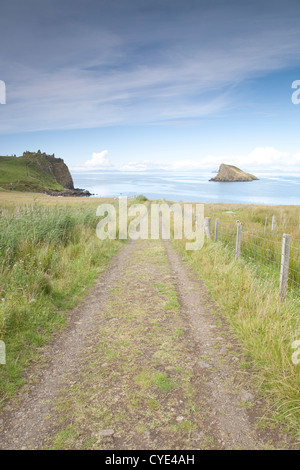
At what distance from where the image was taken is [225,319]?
5.57 metres

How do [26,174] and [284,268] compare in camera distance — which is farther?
[26,174]

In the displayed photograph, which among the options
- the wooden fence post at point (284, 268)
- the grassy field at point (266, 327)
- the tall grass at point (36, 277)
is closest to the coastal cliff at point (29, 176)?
the tall grass at point (36, 277)

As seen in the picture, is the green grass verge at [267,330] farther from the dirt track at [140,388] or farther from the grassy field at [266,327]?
the dirt track at [140,388]

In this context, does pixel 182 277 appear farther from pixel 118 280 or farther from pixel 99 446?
pixel 99 446

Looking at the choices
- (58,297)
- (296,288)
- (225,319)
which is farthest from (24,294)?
(296,288)

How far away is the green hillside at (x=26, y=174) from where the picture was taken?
124 metres

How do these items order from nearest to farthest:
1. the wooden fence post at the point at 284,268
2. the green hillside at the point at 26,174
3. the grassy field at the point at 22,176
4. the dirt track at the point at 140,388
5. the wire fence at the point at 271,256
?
the dirt track at the point at 140,388 < the wooden fence post at the point at 284,268 < the wire fence at the point at 271,256 < the grassy field at the point at 22,176 < the green hillside at the point at 26,174

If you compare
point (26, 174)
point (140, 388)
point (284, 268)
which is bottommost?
point (140, 388)

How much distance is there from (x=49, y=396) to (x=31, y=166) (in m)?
194

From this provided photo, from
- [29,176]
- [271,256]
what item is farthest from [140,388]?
[29,176]

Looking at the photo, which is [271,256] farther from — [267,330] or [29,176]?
[29,176]

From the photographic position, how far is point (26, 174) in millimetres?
154125

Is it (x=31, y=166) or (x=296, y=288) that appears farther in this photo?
(x=31, y=166)

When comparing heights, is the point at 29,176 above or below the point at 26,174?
below
